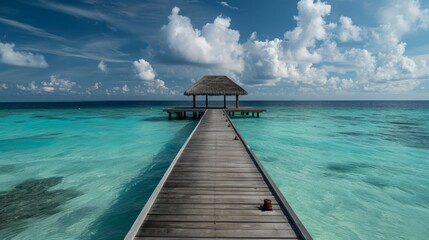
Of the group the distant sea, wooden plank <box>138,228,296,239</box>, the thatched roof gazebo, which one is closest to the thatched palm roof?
the thatched roof gazebo

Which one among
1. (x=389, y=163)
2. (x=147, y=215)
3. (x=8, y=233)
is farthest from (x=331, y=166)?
(x=8, y=233)

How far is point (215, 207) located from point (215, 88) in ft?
73.3

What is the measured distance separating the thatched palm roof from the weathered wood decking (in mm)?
19058

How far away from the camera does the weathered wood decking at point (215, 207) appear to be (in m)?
3.23

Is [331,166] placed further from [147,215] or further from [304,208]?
[147,215]

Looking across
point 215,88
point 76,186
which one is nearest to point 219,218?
point 76,186

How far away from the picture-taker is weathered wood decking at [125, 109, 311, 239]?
3232 mm

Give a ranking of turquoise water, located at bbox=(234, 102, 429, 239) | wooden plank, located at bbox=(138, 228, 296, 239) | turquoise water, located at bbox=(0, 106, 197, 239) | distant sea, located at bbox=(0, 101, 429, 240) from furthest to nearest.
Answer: turquoise water, located at bbox=(234, 102, 429, 239) < distant sea, located at bbox=(0, 101, 429, 240) < turquoise water, located at bbox=(0, 106, 197, 239) < wooden plank, located at bbox=(138, 228, 296, 239)

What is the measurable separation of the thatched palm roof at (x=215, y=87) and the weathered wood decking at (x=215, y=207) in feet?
62.5

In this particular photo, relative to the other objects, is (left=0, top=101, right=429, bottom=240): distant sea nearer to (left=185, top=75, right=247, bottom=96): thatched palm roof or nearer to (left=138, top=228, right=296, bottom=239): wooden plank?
(left=138, top=228, right=296, bottom=239): wooden plank

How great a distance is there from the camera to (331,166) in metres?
10.3

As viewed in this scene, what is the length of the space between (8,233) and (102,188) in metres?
2.77

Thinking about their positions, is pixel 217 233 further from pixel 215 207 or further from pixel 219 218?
pixel 215 207

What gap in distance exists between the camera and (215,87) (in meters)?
26.0
